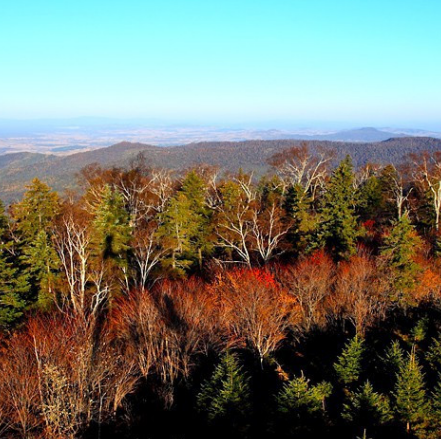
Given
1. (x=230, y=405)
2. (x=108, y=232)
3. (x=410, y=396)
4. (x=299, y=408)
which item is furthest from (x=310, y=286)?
(x=108, y=232)

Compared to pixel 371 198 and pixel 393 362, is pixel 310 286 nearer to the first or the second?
pixel 393 362

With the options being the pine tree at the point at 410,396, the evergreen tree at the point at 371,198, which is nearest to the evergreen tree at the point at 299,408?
→ the pine tree at the point at 410,396

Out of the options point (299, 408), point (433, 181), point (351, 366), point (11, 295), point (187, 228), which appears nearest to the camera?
point (299, 408)

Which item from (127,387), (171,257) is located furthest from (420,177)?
(127,387)

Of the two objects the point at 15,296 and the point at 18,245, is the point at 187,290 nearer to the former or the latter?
the point at 15,296

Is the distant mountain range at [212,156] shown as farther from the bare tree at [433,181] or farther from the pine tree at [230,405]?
the pine tree at [230,405]
